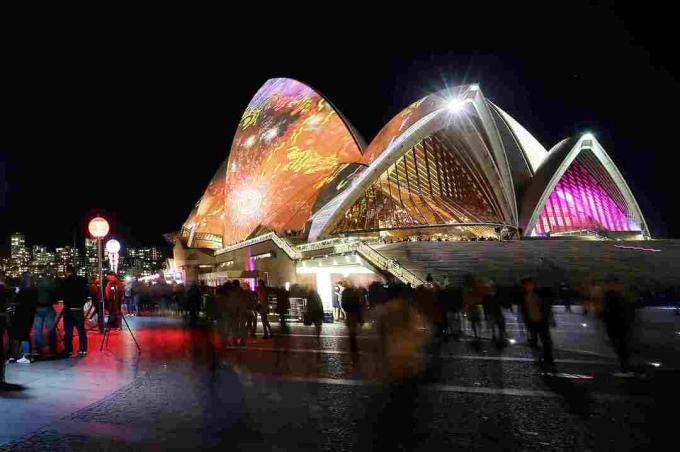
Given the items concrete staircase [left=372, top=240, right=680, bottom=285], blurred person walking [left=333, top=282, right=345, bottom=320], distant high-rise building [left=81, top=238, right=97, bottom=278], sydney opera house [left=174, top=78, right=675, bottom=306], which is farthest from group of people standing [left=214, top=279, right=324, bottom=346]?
distant high-rise building [left=81, top=238, right=97, bottom=278]

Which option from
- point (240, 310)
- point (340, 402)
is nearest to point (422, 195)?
point (240, 310)

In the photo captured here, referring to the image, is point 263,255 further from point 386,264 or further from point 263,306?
point 263,306

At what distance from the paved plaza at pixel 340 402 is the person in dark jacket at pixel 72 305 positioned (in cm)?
52

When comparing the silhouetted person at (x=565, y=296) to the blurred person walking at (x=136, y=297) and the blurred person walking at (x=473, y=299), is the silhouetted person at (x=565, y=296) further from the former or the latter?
the blurred person walking at (x=136, y=297)

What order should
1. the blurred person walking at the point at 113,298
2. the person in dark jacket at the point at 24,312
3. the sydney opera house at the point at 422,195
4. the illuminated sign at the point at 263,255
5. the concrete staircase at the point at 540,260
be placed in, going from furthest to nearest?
the illuminated sign at the point at 263,255 < the sydney opera house at the point at 422,195 < the concrete staircase at the point at 540,260 < the blurred person walking at the point at 113,298 < the person in dark jacket at the point at 24,312

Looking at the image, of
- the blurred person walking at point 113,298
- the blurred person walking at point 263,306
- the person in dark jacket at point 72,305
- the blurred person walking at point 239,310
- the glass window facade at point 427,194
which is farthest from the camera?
the glass window facade at point 427,194

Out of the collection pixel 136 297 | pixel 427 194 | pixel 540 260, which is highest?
pixel 427 194

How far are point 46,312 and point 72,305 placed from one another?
41 centimetres

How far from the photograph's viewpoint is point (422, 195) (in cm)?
3272

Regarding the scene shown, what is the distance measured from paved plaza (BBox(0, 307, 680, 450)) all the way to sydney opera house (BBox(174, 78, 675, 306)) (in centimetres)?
1212

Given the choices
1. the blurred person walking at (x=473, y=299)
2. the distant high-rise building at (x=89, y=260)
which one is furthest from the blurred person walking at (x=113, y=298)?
the distant high-rise building at (x=89, y=260)

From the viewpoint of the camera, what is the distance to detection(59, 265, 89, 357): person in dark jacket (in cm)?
861

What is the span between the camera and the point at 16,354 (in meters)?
8.34

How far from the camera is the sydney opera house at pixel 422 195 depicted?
74.0 feet
